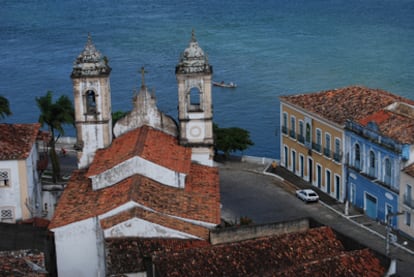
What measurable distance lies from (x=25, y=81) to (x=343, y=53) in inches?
1548

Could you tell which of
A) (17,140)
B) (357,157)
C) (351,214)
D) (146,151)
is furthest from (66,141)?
(146,151)

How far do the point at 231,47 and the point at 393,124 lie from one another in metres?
66.9

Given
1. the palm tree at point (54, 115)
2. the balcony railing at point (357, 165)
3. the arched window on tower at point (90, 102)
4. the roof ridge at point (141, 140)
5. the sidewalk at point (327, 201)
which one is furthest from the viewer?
the palm tree at point (54, 115)

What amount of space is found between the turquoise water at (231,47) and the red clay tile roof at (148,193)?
28.0 meters

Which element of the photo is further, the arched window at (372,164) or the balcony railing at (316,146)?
the balcony railing at (316,146)

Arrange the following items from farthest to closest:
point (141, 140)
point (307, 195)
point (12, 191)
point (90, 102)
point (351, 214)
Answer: point (307, 195) → point (351, 214) → point (90, 102) → point (12, 191) → point (141, 140)

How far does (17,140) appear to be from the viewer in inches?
1710

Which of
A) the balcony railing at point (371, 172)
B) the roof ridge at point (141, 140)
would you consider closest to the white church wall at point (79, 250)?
the roof ridge at point (141, 140)

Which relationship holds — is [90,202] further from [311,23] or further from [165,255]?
[311,23]

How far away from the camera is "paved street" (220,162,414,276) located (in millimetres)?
46156

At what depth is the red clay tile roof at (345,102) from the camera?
52156 mm

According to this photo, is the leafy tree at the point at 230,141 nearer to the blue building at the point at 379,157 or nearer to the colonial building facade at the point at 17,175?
the blue building at the point at 379,157

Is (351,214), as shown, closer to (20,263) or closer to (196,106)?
(196,106)

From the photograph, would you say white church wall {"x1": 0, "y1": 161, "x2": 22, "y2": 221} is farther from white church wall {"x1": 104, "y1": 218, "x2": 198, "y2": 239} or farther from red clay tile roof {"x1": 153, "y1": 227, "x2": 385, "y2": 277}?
red clay tile roof {"x1": 153, "y1": 227, "x2": 385, "y2": 277}
